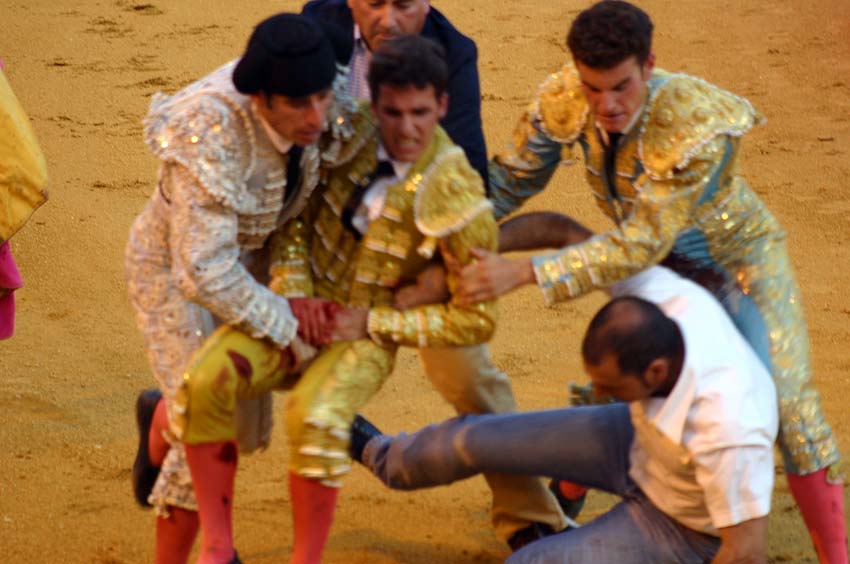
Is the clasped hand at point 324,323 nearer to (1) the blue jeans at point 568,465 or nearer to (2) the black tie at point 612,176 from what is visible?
(1) the blue jeans at point 568,465

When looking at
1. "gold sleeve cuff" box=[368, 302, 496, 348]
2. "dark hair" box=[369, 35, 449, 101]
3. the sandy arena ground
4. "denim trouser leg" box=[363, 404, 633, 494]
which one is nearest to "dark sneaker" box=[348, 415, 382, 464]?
"denim trouser leg" box=[363, 404, 633, 494]

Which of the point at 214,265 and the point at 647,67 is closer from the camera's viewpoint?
the point at 214,265

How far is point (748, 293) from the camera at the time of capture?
4000mm

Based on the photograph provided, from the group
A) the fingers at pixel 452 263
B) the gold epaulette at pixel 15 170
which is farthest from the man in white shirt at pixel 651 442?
the gold epaulette at pixel 15 170

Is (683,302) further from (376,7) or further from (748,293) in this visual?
(376,7)

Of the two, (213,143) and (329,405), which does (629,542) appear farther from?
(213,143)

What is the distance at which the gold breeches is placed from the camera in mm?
3574

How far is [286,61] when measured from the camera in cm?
339

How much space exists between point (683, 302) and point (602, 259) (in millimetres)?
221

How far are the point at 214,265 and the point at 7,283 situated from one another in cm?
148

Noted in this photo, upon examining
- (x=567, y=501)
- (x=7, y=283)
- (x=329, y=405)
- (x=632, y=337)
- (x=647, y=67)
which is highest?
(x=647, y=67)

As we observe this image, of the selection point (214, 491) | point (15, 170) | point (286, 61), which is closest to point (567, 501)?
point (214, 491)

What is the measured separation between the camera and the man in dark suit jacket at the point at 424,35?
13.5ft

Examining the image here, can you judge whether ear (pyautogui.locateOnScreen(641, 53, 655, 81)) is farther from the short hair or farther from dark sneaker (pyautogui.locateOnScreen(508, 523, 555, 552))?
dark sneaker (pyautogui.locateOnScreen(508, 523, 555, 552))
